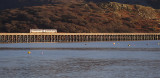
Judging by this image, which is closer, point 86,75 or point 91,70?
point 86,75

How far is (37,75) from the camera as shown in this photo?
38.1 m

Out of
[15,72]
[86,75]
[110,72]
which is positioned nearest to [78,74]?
[86,75]

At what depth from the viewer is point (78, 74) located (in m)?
39.0

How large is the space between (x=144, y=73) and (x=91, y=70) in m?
6.17

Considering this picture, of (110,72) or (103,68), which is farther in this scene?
(103,68)

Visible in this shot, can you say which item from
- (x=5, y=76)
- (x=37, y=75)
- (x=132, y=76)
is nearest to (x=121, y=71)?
(x=132, y=76)

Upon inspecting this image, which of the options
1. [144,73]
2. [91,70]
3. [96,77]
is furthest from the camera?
[91,70]

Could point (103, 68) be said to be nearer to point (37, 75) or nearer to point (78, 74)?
point (78, 74)

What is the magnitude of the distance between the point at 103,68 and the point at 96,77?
7.78 meters

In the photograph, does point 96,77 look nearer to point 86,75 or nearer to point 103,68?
point 86,75

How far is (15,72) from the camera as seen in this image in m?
40.5

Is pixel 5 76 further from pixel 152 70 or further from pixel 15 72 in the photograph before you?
pixel 152 70

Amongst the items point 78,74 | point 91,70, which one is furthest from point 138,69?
point 78,74

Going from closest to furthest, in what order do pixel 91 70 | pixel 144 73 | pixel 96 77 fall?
pixel 96 77
pixel 144 73
pixel 91 70
